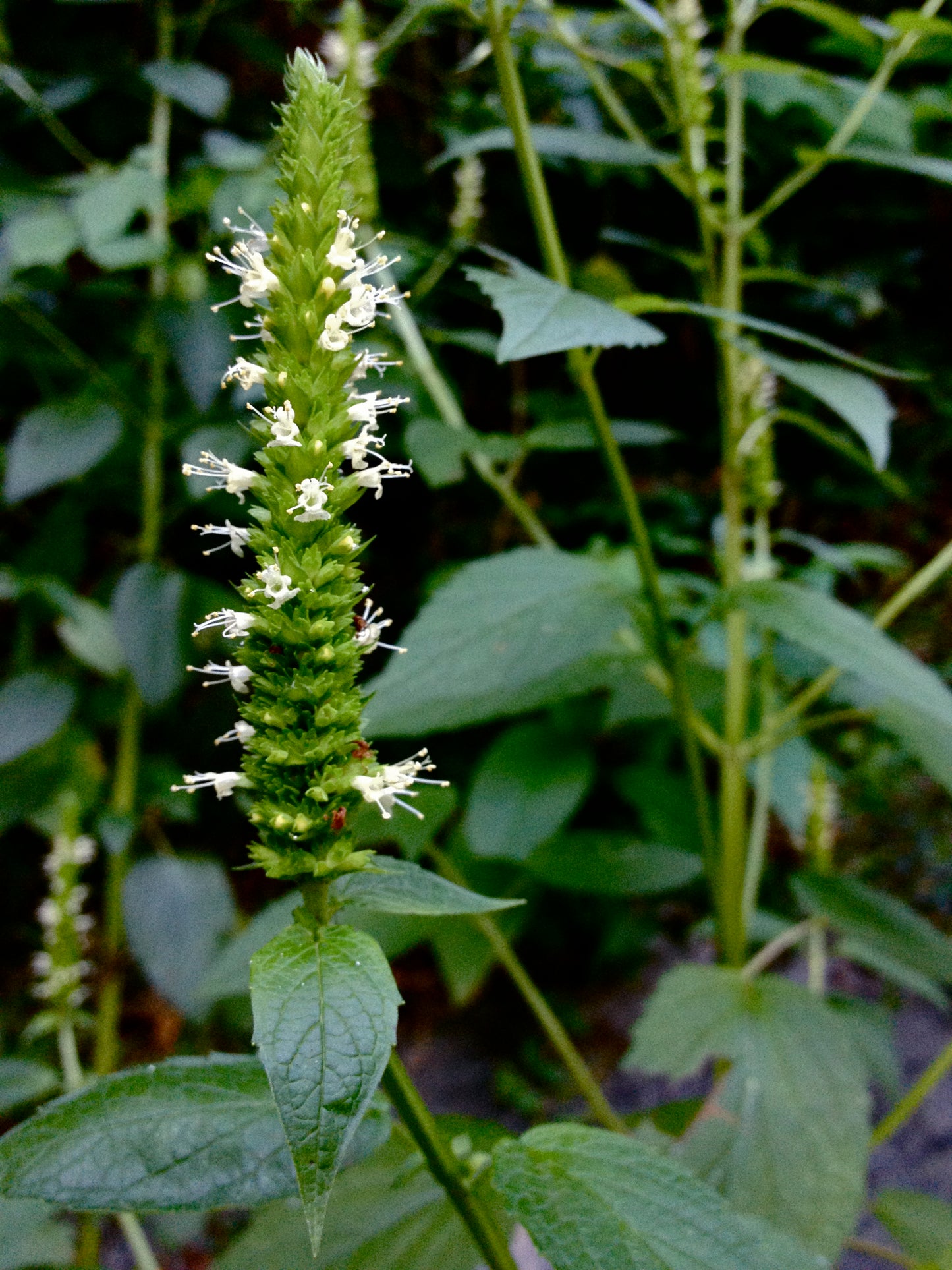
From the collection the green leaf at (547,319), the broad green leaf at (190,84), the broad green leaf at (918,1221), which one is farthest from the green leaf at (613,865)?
the broad green leaf at (190,84)

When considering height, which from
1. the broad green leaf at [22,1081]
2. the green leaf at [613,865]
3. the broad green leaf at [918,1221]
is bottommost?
the broad green leaf at [918,1221]

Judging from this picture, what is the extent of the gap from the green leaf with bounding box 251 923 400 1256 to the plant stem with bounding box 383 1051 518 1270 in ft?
0.25

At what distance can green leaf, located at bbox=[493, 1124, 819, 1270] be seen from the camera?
0.47 m

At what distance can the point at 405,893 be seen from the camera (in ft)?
1.59

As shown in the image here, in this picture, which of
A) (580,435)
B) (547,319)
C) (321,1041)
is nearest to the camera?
(321,1041)

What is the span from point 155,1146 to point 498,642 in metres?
0.59

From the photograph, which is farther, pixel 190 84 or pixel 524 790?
pixel 190 84

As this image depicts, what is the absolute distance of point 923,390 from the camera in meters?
2.39

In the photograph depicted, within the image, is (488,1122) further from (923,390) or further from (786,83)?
(923,390)

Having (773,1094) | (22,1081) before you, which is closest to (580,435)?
(773,1094)

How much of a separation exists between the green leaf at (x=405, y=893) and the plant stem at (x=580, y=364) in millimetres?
527

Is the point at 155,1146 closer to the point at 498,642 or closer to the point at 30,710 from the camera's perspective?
the point at 498,642

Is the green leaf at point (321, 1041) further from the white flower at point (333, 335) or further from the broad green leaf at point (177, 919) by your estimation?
the broad green leaf at point (177, 919)

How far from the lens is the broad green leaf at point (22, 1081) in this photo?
3.65ft
